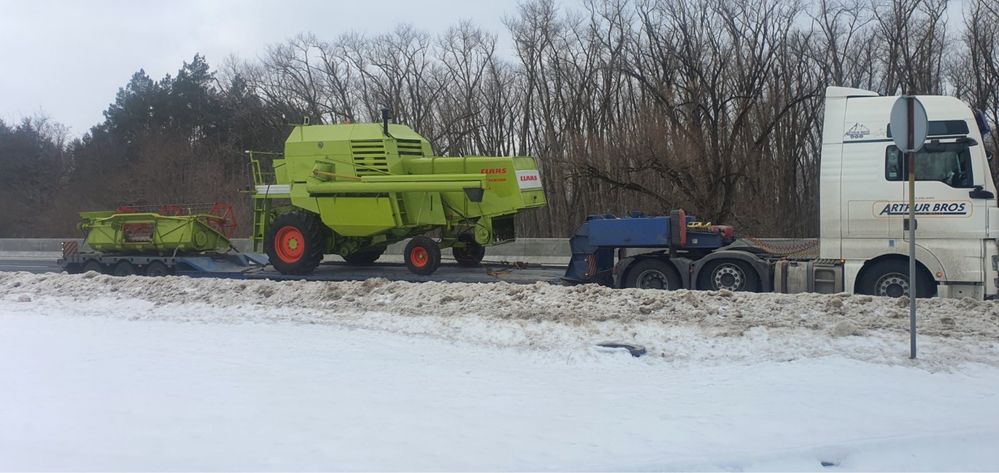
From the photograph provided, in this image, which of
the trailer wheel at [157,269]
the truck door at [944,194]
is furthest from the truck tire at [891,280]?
the trailer wheel at [157,269]

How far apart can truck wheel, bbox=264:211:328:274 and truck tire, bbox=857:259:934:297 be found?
8840 mm

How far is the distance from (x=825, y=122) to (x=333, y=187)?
7857mm

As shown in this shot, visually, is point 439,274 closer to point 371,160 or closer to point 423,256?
point 423,256

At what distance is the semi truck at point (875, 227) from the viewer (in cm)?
1070

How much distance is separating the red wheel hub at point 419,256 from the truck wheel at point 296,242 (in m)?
1.78

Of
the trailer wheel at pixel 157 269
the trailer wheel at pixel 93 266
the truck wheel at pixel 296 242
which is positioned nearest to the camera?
the truck wheel at pixel 296 242

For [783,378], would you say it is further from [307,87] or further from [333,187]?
[307,87]

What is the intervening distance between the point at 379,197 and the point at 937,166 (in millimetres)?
8348

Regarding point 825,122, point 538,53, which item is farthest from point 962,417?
point 538,53

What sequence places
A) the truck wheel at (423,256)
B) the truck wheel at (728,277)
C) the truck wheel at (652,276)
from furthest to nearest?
the truck wheel at (423,256), the truck wheel at (652,276), the truck wheel at (728,277)

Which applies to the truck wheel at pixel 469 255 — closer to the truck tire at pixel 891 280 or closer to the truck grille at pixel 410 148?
the truck grille at pixel 410 148

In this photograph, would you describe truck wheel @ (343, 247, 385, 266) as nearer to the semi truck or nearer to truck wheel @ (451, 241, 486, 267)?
truck wheel @ (451, 241, 486, 267)

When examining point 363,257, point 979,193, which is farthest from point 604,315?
point 363,257

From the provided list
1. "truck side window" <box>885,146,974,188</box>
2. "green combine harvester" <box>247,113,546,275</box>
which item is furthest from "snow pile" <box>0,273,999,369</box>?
"truck side window" <box>885,146,974,188</box>
